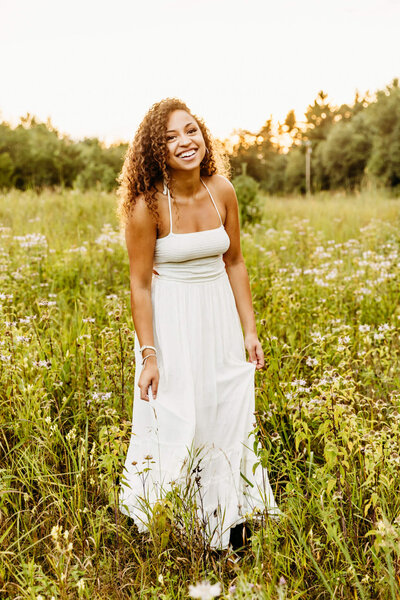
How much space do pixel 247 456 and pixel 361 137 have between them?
34.7 m

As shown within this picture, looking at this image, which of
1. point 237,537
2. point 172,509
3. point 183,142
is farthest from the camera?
point 237,537

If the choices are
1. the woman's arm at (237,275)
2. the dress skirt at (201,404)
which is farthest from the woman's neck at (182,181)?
the dress skirt at (201,404)

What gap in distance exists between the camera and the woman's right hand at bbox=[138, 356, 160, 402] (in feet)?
7.61

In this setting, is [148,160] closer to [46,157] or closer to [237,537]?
[237,537]

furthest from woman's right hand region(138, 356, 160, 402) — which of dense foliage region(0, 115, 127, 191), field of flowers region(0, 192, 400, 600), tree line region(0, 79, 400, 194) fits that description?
dense foliage region(0, 115, 127, 191)

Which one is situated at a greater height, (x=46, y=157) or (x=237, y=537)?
(x=46, y=157)

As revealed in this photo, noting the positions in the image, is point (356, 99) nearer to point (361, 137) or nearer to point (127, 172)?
point (361, 137)

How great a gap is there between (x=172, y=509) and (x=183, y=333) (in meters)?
0.74

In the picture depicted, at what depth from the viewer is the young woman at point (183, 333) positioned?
238 cm

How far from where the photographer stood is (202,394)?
2451 millimetres

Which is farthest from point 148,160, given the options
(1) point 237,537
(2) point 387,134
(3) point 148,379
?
(2) point 387,134

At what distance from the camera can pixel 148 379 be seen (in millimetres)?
2322

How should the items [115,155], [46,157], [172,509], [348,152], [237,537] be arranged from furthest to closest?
[348,152], [115,155], [46,157], [237,537], [172,509]

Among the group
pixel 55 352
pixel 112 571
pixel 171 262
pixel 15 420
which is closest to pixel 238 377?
pixel 171 262
